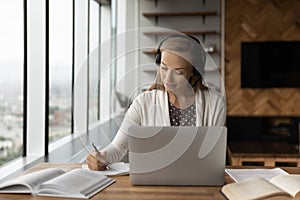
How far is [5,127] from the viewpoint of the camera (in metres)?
2.93

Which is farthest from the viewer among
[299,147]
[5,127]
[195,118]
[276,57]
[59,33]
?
[276,57]

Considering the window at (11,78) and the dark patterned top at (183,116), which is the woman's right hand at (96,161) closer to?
the dark patterned top at (183,116)

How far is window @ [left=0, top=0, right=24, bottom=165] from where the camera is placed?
114 inches

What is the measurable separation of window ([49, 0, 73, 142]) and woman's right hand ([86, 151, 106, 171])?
5.97 ft

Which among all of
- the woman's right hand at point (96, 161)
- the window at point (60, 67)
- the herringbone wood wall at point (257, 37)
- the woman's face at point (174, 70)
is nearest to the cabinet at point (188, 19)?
the herringbone wood wall at point (257, 37)

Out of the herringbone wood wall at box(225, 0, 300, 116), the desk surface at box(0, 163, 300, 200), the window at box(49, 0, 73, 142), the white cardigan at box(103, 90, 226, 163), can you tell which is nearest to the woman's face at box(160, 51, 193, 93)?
the white cardigan at box(103, 90, 226, 163)

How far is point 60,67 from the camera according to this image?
413 cm

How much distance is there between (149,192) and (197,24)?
5057 millimetres

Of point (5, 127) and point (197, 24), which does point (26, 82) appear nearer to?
point (5, 127)

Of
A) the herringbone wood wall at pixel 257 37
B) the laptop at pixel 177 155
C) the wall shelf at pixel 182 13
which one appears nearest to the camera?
the laptop at pixel 177 155

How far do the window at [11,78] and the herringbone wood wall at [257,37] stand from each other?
3326 millimetres

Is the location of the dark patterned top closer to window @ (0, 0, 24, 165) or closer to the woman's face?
the woman's face

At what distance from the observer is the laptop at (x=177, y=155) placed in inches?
67.8

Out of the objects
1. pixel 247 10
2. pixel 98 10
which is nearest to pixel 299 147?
pixel 247 10
